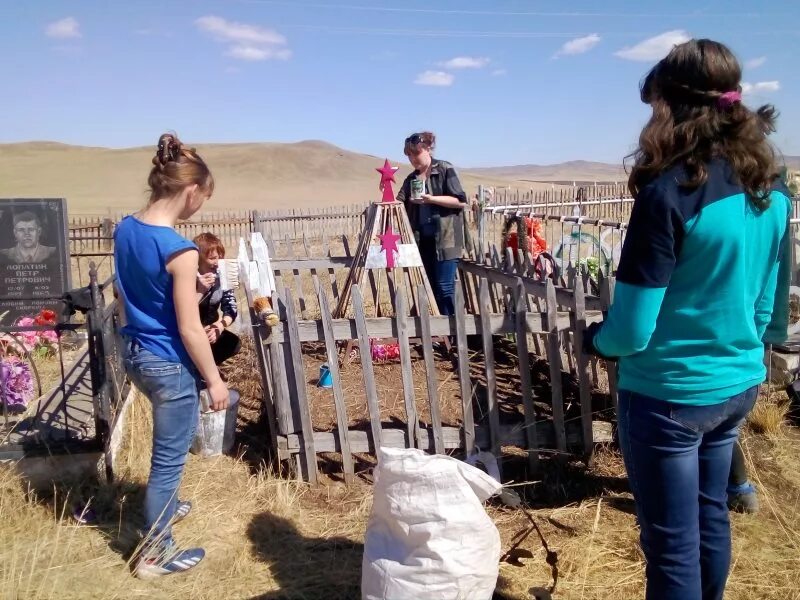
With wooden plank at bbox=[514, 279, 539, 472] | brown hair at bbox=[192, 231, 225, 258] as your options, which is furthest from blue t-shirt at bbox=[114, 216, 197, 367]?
wooden plank at bbox=[514, 279, 539, 472]

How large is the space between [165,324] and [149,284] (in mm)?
168

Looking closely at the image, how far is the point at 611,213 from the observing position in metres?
20.0

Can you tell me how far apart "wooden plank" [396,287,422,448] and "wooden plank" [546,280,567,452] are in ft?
2.42

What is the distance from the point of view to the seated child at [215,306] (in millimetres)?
3314

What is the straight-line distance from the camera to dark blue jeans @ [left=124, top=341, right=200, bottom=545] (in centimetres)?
250

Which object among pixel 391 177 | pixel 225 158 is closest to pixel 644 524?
pixel 391 177

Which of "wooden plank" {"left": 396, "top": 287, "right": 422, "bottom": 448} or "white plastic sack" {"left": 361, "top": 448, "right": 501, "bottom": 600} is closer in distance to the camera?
"white plastic sack" {"left": 361, "top": 448, "right": 501, "bottom": 600}

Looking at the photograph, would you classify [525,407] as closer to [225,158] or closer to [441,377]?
[441,377]

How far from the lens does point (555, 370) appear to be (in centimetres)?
354

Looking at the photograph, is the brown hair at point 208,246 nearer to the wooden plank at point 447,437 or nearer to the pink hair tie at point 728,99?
the wooden plank at point 447,437

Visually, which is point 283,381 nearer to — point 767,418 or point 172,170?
point 172,170

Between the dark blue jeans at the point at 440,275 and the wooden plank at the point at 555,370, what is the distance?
2315 mm

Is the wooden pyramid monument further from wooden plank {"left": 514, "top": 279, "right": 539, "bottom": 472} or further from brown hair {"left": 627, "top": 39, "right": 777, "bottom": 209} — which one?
brown hair {"left": 627, "top": 39, "right": 777, "bottom": 209}

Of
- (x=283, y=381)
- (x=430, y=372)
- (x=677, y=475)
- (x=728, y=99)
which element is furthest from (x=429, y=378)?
(x=728, y=99)
